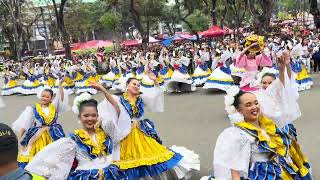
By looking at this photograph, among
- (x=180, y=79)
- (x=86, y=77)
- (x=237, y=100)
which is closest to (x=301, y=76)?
(x=180, y=79)

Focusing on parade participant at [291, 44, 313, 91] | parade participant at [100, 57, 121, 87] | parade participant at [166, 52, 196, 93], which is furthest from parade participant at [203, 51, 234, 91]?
parade participant at [100, 57, 121, 87]

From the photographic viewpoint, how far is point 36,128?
626cm

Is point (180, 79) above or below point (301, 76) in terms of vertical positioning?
below

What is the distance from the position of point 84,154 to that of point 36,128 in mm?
1997

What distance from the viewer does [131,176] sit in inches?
213

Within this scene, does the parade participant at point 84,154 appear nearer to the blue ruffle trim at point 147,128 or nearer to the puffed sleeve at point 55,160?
the puffed sleeve at point 55,160

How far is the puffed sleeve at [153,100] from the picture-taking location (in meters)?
6.15

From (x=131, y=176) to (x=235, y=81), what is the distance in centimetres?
820

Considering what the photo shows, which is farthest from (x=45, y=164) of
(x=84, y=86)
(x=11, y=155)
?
(x=84, y=86)

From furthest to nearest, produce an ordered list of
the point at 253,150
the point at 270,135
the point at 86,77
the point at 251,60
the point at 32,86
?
the point at 32,86, the point at 86,77, the point at 251,60, the point at 270,135, the point at 253,150

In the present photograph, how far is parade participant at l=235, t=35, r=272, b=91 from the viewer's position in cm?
874

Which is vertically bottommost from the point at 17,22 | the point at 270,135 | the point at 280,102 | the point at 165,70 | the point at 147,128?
the point at 165,70

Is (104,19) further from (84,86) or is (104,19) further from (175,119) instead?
(175,119)

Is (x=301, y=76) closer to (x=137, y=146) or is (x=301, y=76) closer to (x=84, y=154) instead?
(x=137, y=146)
